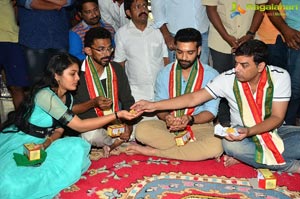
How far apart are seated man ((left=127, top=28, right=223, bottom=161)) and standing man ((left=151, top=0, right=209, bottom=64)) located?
455mm

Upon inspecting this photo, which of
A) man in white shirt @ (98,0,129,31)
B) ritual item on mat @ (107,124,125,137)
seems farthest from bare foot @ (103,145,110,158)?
man in white shirt @ (98,0,129,31)

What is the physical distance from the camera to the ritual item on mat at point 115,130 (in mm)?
4027

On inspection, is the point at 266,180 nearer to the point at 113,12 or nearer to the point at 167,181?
the point at 167,181

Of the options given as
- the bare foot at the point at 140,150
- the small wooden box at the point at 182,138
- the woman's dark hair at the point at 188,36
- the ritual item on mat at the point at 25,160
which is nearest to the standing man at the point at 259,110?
the small wooden box at the point at 182,138

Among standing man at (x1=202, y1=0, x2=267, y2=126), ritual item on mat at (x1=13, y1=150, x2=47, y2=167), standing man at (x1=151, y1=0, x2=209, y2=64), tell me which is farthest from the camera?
standing man at (x1=151, y1=0, x2=209, y2=64)

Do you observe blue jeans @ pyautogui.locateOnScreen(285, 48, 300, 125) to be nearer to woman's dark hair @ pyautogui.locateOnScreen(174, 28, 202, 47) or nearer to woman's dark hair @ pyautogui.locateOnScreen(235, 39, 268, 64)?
woman's dark hair @ pyautogui.locateOnScreen(235, 39, 268, 64)

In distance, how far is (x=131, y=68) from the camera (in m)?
4.79

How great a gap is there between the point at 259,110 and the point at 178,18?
5.09 feet

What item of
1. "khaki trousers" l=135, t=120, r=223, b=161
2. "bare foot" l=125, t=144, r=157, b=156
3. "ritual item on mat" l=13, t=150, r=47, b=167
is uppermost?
"ritual item on mat" l=13, t=150, r=47, b=167

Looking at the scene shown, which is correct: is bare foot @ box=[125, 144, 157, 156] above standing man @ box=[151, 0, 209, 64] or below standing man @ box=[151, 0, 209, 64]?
below

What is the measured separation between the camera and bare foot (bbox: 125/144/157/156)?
407 centimetres

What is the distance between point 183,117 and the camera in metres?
3.97
